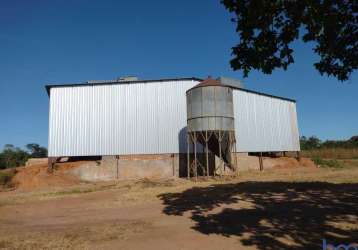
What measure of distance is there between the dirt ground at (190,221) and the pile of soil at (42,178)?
9.68m

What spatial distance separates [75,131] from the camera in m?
29.1

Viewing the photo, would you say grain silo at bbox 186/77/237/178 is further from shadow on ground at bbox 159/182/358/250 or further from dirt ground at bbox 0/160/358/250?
dirt ground at bbox 0/160/358/250

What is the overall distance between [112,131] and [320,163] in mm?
26547

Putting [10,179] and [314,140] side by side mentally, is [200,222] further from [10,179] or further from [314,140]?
[314,140]

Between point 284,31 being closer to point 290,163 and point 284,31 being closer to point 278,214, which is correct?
point 278,214

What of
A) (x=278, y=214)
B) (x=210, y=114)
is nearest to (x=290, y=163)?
(x=210, y=114)

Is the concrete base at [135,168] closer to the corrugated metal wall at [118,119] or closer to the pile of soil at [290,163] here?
the corrugated metal wall at [118,119]

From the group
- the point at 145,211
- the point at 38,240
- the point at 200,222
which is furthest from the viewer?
the point at 145,211

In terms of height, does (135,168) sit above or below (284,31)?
below

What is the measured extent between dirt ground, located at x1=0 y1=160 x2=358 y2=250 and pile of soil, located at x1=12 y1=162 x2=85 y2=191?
9.68 m

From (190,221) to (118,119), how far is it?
20.5 m

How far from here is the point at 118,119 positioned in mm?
29625

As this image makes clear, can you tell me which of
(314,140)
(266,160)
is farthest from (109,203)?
(314,140)

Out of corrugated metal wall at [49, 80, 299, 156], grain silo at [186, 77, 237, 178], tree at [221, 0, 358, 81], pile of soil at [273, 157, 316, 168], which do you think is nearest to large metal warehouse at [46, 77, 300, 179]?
corrugated metal wall at [49, 80, 299, 156]
